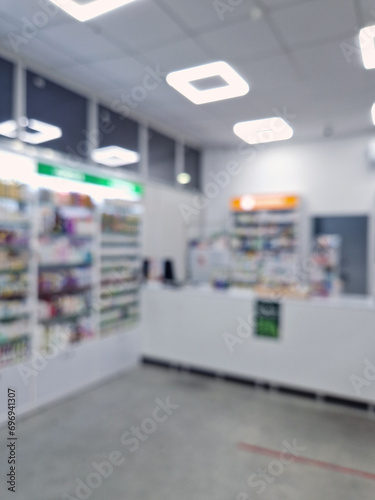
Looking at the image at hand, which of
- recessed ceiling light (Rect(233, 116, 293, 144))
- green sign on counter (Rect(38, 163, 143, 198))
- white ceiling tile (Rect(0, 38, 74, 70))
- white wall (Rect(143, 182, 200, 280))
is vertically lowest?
white wall (Rect(143, 182, 200, 280))

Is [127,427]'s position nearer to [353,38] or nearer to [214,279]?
[214,279]

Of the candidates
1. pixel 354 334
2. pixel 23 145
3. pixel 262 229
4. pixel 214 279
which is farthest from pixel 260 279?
pixel 23 145

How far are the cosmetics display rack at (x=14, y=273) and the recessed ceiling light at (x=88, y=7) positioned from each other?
158 cm

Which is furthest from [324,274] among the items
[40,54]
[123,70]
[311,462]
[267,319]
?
[40,54]

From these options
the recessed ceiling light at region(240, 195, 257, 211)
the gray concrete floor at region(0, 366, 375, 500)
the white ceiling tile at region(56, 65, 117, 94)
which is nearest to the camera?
the gray concrete floor at region(0, 366, 375, 500)

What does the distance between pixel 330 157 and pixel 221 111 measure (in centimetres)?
242

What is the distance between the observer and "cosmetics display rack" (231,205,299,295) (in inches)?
252

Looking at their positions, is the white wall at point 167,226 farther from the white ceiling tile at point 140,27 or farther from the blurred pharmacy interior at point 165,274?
the white ceiling tile at point 140,27

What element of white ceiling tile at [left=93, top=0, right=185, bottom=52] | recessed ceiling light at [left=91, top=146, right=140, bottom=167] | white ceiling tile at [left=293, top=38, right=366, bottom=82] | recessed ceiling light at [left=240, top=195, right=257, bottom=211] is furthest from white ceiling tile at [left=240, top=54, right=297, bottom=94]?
recessed ceiling light at [left=240, top=195, right=257, bottom=211]

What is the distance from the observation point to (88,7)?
271 centimetres

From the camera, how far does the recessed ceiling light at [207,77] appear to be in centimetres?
369

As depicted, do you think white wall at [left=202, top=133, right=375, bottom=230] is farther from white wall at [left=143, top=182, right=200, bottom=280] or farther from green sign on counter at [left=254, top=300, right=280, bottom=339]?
green sign on counter at [left=254, top=300, right=280, bottom=339]

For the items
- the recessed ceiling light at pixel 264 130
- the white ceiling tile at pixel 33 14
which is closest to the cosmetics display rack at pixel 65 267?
the white ceiling tile at pixel 33 14

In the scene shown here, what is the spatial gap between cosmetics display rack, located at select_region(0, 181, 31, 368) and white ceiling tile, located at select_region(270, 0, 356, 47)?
2747 mm
